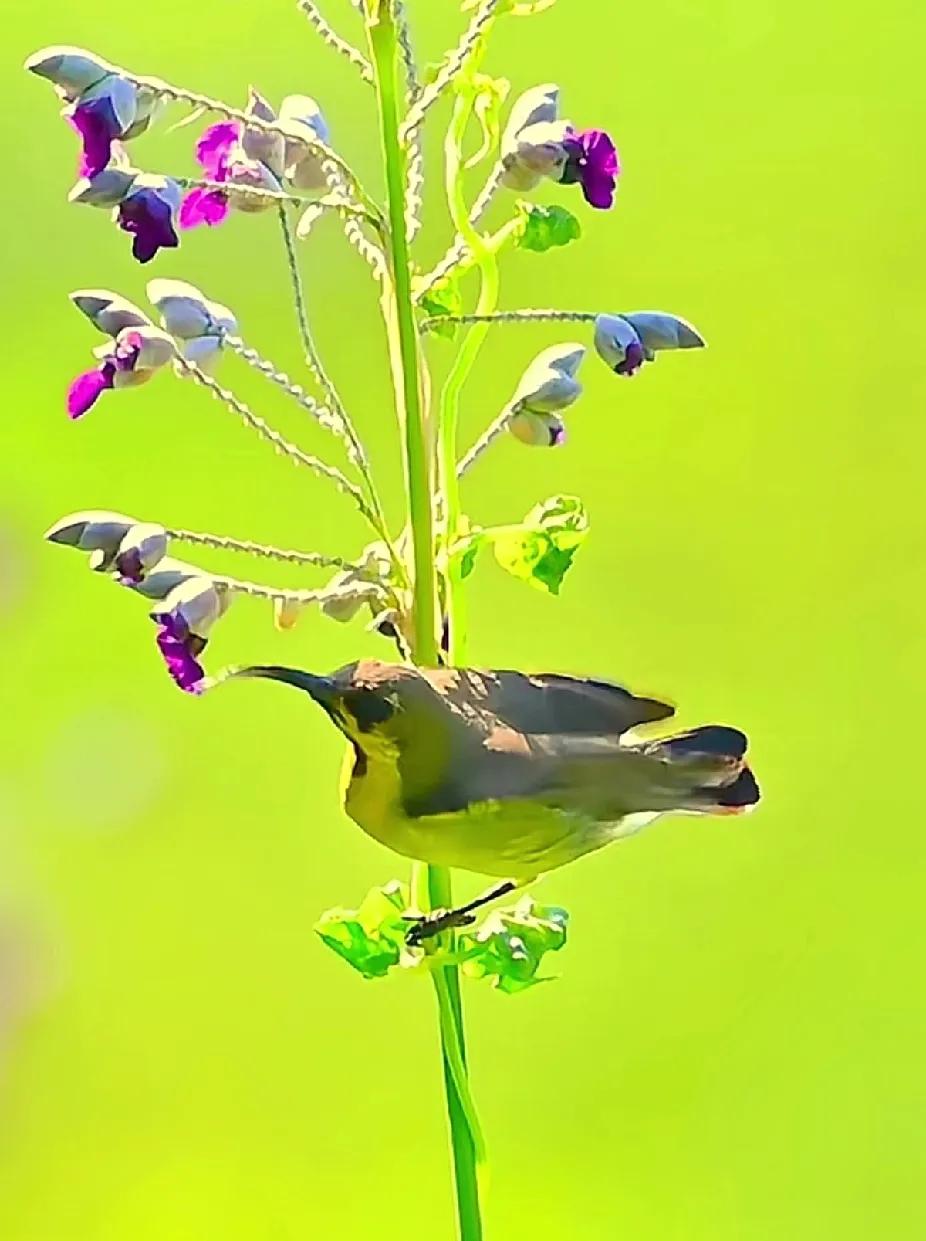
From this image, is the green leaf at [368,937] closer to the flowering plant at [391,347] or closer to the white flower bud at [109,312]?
the flowering plant at [391,347]

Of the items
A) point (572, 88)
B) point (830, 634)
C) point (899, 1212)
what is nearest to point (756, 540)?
point (830, 634)

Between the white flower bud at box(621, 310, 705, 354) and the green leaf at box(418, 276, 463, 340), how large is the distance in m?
0.06

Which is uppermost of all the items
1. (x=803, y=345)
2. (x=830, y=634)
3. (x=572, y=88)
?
(x=572, y=88)

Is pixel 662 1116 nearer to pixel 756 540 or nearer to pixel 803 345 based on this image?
pixel 756 540

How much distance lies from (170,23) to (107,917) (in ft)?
1.67

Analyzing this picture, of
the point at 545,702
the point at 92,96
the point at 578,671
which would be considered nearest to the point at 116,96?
the point at 92,96

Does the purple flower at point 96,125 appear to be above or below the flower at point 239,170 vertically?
below

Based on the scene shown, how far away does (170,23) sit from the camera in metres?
0.93

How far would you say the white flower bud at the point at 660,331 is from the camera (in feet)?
1.80

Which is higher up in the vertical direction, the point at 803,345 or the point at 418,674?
the point at 803,345

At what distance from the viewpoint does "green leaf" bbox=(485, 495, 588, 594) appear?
0.57 metres

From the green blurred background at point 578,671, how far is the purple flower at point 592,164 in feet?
1.36

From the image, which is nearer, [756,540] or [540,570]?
[540,570]

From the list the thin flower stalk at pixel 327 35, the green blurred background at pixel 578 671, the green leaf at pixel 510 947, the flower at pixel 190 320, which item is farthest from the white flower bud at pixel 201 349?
the green blurred background at pixel 578 671
